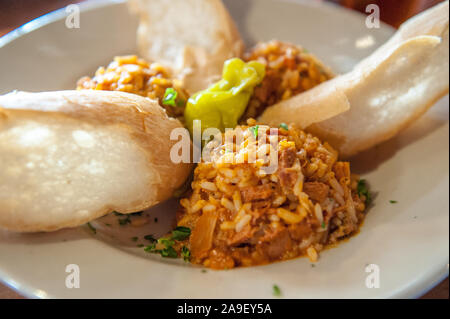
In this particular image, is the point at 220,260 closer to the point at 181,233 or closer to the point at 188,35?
the point at 181,233

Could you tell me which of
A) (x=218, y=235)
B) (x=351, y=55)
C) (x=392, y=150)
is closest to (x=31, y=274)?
(x=218, y=235)

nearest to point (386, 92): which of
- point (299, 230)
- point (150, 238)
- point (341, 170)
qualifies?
point (341, 170)

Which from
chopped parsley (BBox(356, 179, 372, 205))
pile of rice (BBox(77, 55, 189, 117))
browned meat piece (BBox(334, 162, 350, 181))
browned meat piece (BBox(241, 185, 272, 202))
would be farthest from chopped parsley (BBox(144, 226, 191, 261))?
chopped parsley (BBox(356, 179, 372, 205))

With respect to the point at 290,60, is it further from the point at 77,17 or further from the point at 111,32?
the point at 77,17

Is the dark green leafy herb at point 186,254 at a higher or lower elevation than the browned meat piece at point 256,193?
lower

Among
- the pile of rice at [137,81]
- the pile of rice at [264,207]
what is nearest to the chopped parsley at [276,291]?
the pile of rice at [264,207]

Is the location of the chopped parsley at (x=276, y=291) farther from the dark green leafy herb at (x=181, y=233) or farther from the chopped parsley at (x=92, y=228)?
the chopped parsley at (x=92, y=228)
